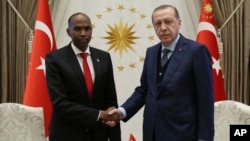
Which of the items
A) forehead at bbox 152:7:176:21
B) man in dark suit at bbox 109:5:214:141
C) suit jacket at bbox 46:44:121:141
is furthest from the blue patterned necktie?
suit jacket at bbox 46:44:121:141

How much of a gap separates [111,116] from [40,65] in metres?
1.66

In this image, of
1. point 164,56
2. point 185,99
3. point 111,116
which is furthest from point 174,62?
point 111,116

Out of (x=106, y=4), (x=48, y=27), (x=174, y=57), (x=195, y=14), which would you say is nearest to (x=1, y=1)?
(x=48, y=27)

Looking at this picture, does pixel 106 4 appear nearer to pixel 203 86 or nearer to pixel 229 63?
pixel 229 63

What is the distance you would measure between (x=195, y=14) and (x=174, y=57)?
2378 mm

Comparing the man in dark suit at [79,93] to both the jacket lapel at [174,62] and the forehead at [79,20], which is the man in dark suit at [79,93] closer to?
the forehead at [79,20]

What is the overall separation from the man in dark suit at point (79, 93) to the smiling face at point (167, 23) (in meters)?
0.48

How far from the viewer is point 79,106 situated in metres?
2.43

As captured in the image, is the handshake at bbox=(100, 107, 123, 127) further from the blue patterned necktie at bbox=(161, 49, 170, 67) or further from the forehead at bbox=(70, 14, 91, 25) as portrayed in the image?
the forehead at bbox=(70, 14, 91, 25)

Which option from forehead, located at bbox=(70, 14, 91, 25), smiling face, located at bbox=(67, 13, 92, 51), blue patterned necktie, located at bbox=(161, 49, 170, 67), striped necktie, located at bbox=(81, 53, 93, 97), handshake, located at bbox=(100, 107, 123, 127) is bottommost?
handshake, located at bbox=(100, 107, 123, 127)

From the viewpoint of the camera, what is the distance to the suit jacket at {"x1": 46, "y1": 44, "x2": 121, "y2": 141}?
243 centimetres

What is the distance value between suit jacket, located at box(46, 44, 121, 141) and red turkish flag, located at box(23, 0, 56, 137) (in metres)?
1.36

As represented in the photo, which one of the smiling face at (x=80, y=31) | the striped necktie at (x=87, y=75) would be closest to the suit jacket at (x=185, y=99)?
the striped necktie at (x=87, y=75)

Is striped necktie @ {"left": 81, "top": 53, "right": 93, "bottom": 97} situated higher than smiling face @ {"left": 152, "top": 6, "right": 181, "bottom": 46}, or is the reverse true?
smiling face @ {"left": 152, "top": 6, "right": 181, "bottom": 46}
